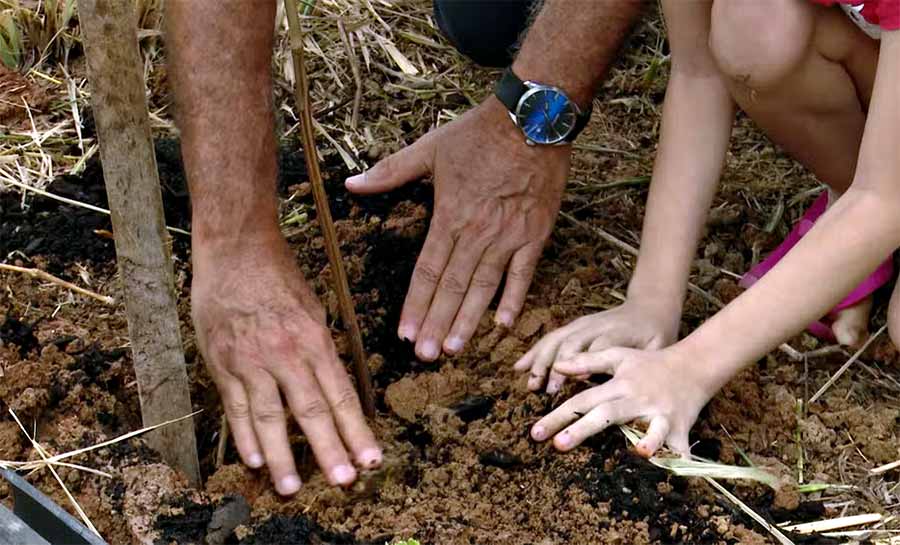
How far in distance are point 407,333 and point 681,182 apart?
0.56 meters

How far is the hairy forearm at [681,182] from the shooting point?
6.71 ft

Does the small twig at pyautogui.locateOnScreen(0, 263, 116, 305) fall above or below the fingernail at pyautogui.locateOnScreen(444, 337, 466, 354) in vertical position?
above

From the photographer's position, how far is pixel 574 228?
A: 2.44m

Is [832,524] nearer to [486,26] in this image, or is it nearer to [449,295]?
[449,295]

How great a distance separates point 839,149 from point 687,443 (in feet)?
2.35

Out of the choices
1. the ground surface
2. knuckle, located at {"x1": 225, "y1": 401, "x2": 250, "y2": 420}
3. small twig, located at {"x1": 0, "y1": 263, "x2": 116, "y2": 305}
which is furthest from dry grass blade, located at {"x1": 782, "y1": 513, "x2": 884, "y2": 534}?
small twig, located at {"x1": 0, "y1": 263, "x2": 116, "y2": 305}

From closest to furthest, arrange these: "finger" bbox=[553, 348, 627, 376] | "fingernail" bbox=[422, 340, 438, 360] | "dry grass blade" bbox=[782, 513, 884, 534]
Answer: "dry grass blade" bbox=[782, 513, 884, 534], "finger" bbox=[553, 348, 627, 376], "fingernail" bbox=[422, 340, 438, 360]

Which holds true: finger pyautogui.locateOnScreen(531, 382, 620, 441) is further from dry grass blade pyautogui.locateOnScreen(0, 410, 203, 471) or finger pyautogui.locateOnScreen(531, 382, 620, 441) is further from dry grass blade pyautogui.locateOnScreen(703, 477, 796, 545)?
dry grass blade pyautogui.locateOnScreen(0, 410, 203, 471)

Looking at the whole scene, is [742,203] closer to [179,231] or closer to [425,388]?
[425,388]

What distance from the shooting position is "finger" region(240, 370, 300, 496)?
1796 millimetres

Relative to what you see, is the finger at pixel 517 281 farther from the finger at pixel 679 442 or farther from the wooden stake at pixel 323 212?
the finger at pixel 679 442

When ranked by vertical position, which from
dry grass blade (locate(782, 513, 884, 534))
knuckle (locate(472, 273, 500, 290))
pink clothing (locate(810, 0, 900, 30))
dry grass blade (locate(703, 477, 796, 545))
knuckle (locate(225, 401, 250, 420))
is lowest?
dry grass blade (locate(782, 513, 884, 534))

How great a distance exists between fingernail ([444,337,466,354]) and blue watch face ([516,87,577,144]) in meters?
0.46

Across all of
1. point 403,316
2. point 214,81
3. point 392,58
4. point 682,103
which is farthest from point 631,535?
point 392,58
